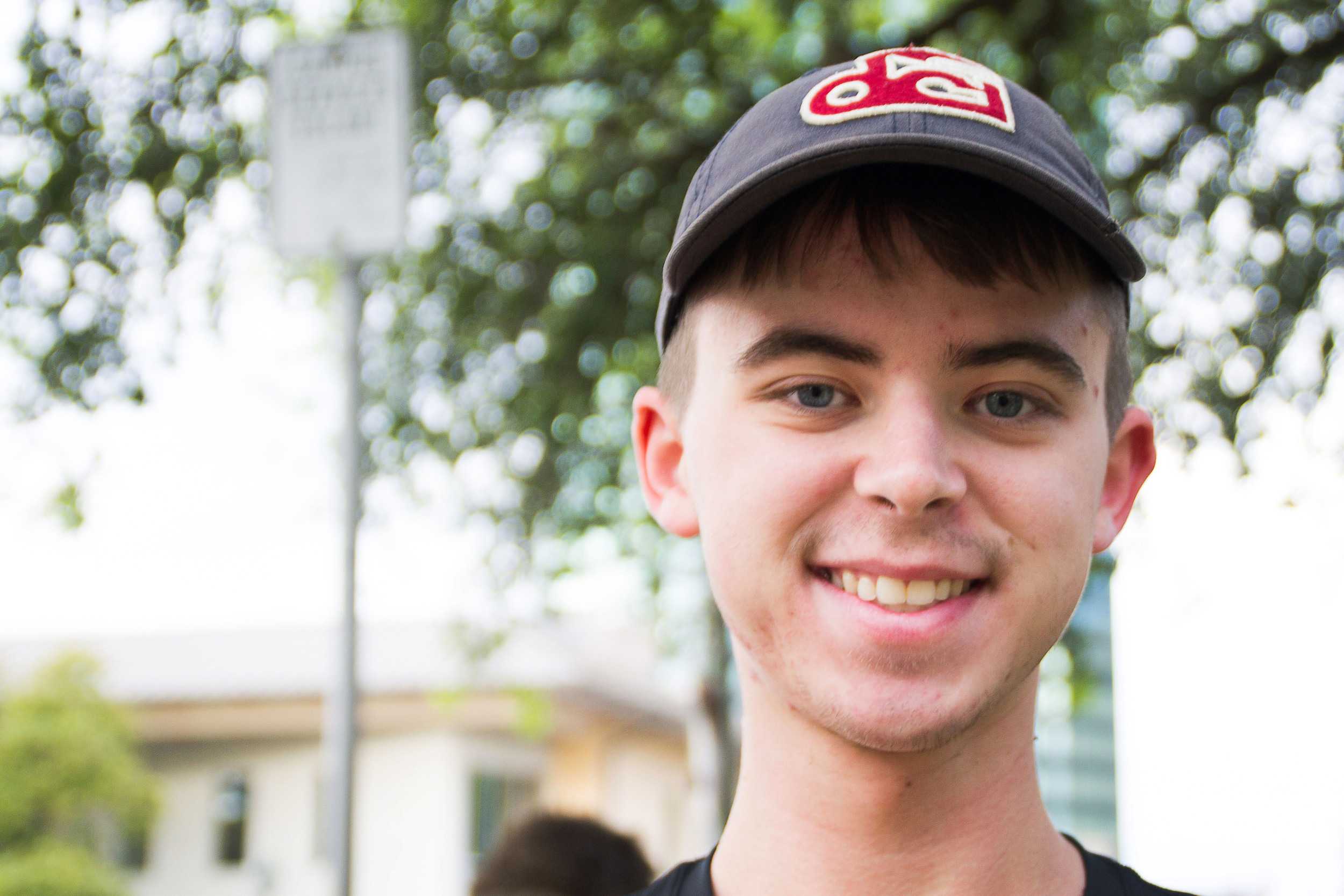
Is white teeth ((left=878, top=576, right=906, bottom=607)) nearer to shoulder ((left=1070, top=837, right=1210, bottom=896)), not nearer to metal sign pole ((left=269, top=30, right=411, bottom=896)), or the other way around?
shoulder ((left=1070, top=837, right=1210, bottom=896))

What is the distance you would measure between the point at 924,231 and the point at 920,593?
1.32 ft

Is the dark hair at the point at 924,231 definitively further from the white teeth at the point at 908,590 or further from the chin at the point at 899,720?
the chin at the point at 899,720

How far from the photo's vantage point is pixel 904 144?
5.17 ft

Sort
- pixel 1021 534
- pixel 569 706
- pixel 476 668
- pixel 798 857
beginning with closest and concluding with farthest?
pixel 1021 534 → pixel 798 857 → pixel 476 668 → pixel 569 706

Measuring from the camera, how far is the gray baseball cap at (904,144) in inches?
62.4

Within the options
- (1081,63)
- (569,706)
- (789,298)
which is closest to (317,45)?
(789,298)

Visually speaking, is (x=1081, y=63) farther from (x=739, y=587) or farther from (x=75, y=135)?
(x=739, y=587)

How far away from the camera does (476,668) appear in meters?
10.3

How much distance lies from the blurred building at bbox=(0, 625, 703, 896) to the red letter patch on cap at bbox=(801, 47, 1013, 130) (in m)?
16.7

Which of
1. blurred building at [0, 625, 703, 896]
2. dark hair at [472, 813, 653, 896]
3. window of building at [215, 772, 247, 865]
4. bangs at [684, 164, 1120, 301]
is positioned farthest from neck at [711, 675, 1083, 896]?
window of building at [215, 772, 247, 865]

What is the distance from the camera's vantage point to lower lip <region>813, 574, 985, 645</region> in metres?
1.54

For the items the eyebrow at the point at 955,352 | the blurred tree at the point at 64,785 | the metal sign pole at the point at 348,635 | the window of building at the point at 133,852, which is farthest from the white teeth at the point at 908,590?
the window of building at the point at 133,852

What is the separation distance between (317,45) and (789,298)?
1.66m

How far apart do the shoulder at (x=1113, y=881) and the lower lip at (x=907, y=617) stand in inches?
16.3
